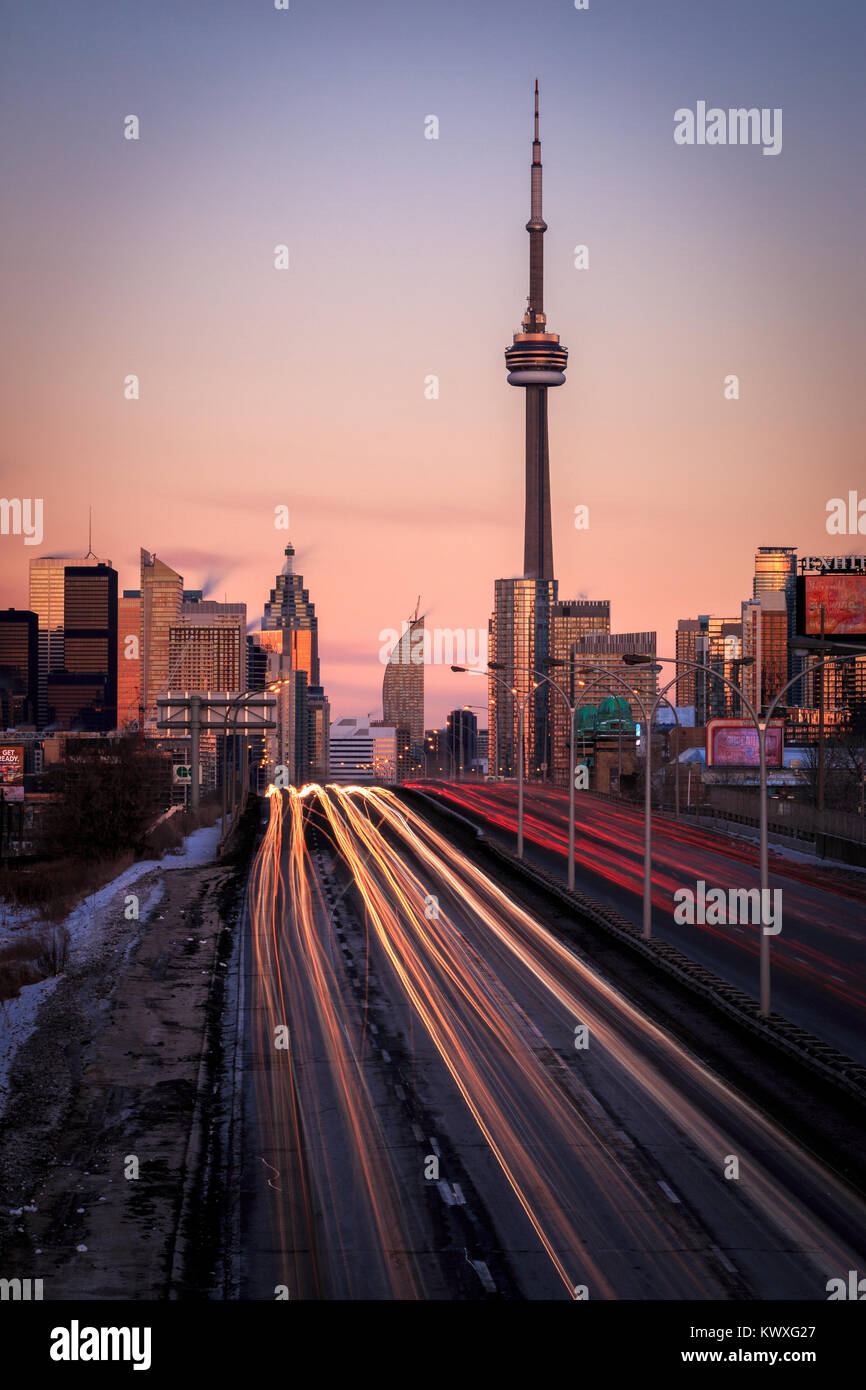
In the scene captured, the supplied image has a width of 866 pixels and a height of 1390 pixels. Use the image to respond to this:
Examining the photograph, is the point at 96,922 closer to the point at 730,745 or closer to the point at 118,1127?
the point at 118,1127

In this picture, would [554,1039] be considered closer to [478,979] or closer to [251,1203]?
[478,979]

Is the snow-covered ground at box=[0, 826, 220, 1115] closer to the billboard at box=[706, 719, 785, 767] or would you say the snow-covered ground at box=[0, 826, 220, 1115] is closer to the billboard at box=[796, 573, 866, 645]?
the billboard at box=[706, 719, 785, 767]

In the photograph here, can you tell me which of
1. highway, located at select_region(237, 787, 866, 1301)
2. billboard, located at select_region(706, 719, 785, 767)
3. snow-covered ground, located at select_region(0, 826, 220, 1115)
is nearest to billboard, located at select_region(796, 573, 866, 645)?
billboard, located at select_region(706, 719, 785, 767)

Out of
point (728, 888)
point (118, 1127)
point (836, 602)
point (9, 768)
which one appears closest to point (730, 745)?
point (836, 602)

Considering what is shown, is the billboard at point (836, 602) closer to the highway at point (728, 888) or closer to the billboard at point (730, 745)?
the billboard at point (730, 745)
